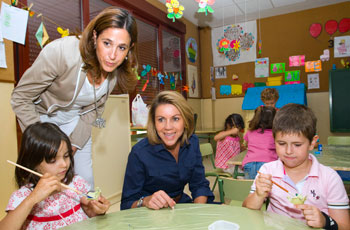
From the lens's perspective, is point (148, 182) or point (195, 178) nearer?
point (148, 182)

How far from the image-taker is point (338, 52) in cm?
498

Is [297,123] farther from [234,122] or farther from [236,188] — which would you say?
[234,122]

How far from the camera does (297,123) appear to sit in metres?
1.34

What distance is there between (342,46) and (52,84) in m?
5.37

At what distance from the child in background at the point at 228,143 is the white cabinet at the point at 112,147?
1.18 m

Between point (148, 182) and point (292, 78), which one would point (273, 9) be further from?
point (148, 182)

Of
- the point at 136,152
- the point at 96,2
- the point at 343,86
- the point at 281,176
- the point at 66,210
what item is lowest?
the point at 66,210

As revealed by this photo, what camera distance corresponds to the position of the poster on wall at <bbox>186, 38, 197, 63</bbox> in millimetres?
5918

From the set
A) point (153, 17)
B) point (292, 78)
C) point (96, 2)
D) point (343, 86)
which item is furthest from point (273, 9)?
point (96, 2)

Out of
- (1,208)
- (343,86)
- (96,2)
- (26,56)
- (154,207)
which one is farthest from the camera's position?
(343,86)

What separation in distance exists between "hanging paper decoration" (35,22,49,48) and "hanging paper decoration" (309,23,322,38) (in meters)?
4.91

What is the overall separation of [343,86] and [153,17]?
3689 millimetres

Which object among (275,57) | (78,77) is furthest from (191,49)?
(78,77)

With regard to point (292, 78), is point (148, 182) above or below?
below
